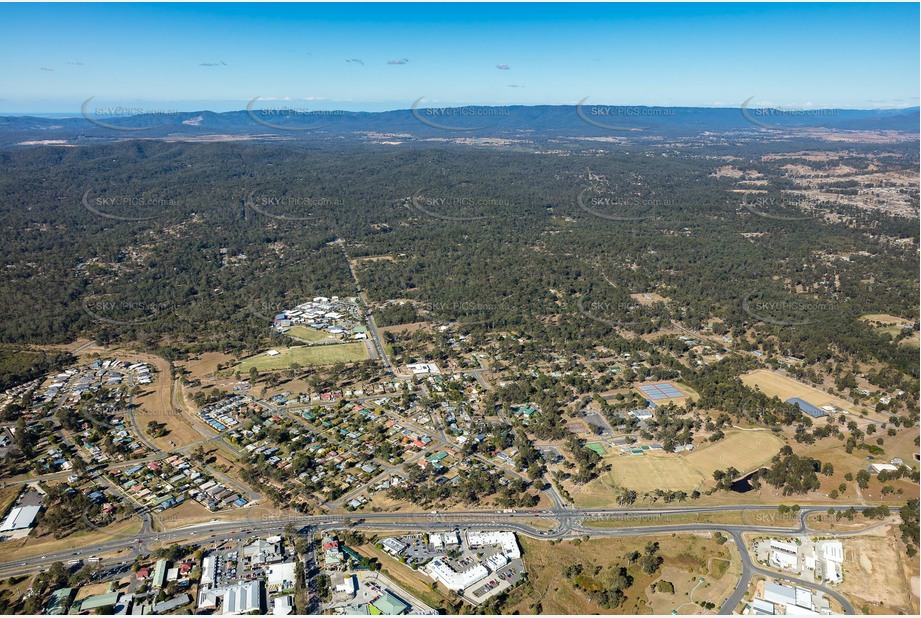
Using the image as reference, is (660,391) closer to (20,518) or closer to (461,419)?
(461,419)

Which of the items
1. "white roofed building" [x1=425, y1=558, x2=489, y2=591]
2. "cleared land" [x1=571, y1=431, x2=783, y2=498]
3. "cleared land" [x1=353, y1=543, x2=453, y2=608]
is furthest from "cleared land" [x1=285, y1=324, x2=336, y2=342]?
"white roofed building" [x1=425, y1=558, x2=489, y2=591]

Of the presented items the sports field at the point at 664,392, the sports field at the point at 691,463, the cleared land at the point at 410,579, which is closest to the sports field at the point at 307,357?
the cleared land at the point at 410,579

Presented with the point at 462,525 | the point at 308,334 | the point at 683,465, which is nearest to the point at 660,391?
the point at 683,465

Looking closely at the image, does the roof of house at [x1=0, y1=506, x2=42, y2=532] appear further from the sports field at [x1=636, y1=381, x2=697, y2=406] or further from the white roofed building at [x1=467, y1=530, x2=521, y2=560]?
the sports field at [x1=636, y1=381, x2=697, y2=406]

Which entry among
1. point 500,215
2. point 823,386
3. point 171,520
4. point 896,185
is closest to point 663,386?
point 823,386

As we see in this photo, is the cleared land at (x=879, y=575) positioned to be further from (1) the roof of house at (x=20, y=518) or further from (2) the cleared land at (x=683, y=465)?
(1) the roof of house at (x=20, y=518)

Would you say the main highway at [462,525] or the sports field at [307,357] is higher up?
the sports field at [307,357]

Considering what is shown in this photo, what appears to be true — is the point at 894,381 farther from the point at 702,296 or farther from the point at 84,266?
the point at 84,266
